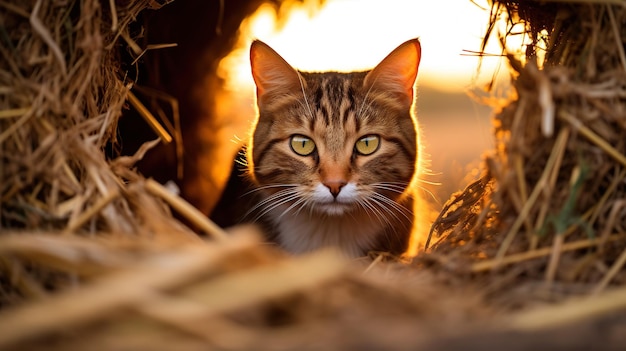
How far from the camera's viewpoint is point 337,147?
96.3 inches

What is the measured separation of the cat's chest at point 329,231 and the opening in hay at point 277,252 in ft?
1.25

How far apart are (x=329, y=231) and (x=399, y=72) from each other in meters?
0.72

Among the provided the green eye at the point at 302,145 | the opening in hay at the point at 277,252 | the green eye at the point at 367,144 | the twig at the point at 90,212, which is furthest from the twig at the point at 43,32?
the green eye at the point at 367,144

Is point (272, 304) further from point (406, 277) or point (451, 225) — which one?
point (451, 225)

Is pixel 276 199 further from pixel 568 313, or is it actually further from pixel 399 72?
pixel 568 313

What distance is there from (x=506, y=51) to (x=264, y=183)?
→ 1.09m

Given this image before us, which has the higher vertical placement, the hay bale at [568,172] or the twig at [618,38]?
the twig at [618,38]

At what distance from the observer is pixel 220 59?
334cm

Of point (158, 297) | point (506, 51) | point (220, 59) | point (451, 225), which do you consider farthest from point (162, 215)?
point (220, 59)

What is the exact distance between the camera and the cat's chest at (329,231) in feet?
8.50

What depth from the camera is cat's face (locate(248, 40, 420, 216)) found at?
2.38m

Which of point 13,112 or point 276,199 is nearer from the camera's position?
point 13,112

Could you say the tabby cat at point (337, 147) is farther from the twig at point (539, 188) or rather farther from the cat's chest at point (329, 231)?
the twig at point (539, 188)

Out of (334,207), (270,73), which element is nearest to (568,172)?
(334,207)
